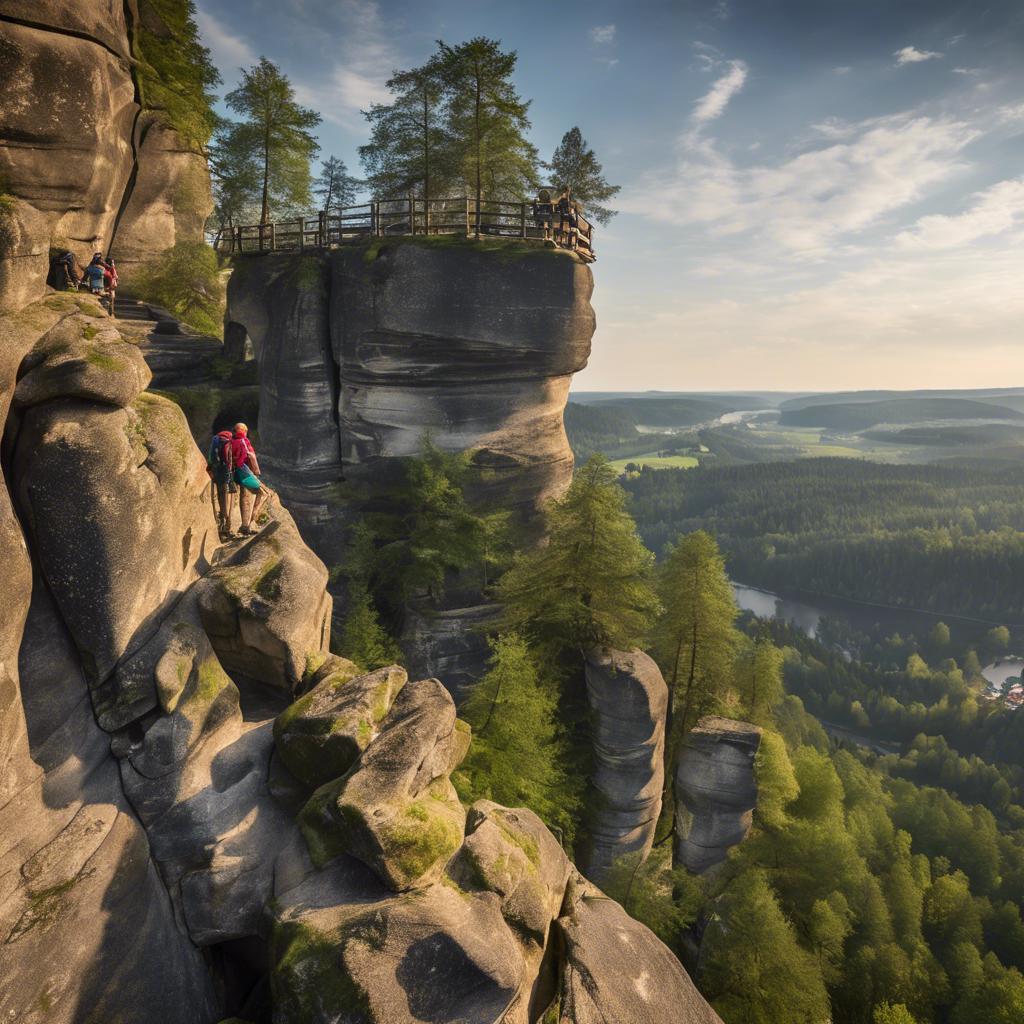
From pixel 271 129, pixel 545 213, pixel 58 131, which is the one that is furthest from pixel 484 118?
pixel 58 131

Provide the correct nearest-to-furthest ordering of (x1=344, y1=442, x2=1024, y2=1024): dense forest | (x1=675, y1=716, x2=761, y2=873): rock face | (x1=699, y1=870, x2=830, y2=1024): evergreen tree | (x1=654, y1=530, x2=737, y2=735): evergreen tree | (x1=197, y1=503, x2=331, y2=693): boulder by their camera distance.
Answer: (x1=197, y1=503, x2=331, y2=693): boulder < (x1=699, y1=870, x2=830, y2=1024): evergreen tree < (x1=344, y1=442, x2=1024, y2=1024): dense forest < (x1=675, y1=716, x2=761, y2=873): rock face < (x1=654, y1=530, x2=737, y2=735): evergreen tree

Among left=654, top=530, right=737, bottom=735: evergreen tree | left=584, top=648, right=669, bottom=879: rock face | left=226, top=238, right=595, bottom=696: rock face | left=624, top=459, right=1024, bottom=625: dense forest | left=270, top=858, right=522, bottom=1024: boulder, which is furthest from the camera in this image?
left=624, top=459, right=1024, bottom=625: dense forest

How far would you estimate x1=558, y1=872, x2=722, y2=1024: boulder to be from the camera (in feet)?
30.4

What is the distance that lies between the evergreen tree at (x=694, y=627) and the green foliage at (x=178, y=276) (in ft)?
84.0

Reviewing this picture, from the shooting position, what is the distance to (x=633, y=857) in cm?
2203

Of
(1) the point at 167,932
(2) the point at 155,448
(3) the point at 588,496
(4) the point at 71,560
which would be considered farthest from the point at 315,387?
(1) the point at 167,932

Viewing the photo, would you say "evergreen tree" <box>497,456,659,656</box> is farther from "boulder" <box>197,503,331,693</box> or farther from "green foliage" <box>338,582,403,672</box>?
"boulder" <box>197,503,331,693</box>

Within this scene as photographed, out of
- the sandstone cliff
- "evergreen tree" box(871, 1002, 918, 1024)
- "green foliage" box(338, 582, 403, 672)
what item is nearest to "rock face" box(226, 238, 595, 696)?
"green foliage" box(338, 582, 403, 672)

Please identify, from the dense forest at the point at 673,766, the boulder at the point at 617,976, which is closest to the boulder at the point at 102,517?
the boulder at the point at 617,976

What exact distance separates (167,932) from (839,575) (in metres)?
160

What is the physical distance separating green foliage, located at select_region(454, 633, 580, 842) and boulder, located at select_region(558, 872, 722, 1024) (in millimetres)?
7035

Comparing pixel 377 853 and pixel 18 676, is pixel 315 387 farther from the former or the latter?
pixel 377 853

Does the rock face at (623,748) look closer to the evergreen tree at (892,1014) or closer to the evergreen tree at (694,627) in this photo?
the evergreen tree at (694,627)

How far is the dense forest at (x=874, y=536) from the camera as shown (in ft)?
420
